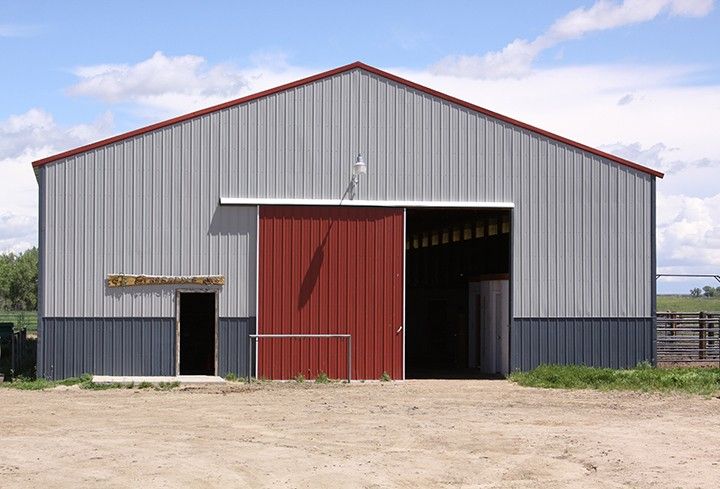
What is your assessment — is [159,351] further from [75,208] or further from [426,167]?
[426,167]

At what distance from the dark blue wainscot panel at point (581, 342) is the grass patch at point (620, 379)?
1.16ft

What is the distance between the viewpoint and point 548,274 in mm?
26797

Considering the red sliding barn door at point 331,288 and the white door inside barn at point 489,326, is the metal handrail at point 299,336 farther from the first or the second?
the white door inside barn at point 489,326

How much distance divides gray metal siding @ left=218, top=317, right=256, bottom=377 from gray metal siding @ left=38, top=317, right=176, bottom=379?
1.04m

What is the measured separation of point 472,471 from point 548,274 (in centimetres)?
1302

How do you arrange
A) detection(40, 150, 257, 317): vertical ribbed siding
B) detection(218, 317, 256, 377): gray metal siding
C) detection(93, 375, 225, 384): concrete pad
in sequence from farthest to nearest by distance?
1. detection(218, 317, 256, 377): gray metal siding
2. detection(40, 150, 257, 317): vertical ribbed siding
3. detection(93, 375, 225, 384): concrete pad

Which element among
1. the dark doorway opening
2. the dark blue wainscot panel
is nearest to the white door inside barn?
the dark blue wainscot panel

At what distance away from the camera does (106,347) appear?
2511cm

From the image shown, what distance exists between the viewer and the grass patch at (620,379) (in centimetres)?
2423

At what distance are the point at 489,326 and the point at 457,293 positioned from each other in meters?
5.22

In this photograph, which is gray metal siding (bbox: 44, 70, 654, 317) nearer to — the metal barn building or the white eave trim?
the metal barn building

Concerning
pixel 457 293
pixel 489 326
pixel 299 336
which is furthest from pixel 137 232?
pixel 457 293

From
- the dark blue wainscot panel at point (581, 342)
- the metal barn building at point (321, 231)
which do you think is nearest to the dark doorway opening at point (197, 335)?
the metal barn building at point (321, 231)

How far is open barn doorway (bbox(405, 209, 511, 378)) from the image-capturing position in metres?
28.8
